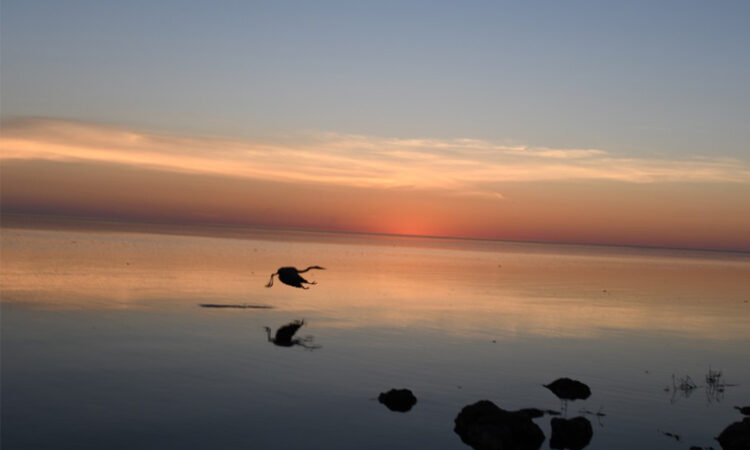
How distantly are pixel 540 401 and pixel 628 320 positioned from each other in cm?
1740

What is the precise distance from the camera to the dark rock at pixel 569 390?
18000mm

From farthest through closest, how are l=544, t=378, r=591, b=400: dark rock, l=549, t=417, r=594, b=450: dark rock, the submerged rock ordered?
l=544, t=378, r=591, b=400: dark rock
the submerged rock
l=549, t=417, r=594, b=450: dark rock

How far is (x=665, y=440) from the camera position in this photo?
50.1 ft

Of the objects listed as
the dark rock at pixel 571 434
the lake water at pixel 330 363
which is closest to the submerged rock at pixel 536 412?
the lake water at pixel 330 363

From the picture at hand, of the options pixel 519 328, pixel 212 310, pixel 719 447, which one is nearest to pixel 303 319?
pixel 212 310

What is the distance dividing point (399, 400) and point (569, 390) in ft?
15.7

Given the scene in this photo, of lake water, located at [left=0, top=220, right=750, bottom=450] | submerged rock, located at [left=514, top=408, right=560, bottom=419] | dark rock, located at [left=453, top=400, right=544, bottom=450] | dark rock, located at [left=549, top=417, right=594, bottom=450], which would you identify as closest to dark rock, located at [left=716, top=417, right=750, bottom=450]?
lake water, located at [left=0, top=220, right=750, bottom=450]

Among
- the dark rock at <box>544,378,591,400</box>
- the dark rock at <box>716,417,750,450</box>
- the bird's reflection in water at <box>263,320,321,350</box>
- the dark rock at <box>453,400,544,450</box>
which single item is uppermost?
the bird's reflection in water at <box>263,320,321,350</box>

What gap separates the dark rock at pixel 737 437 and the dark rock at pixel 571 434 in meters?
2.73

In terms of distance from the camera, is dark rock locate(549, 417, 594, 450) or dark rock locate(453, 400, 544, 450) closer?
dark rock locate(453, 400, 544, 450)

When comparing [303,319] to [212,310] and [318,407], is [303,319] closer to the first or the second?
[212,310]

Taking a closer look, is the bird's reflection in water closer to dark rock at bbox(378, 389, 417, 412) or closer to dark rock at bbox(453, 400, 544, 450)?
dark rock at bbox(378, 389, 417, 412)

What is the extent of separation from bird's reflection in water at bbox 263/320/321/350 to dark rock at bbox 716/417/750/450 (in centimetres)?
1282

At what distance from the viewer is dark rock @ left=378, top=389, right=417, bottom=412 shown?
16.5m
